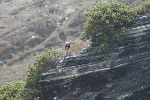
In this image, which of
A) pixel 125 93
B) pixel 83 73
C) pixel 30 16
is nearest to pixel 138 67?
pixel 125 93

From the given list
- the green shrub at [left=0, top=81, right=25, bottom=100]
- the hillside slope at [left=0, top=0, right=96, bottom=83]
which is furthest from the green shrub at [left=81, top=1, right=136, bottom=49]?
the hillside slope at [left=0, top=0, right=96, bottom=83]

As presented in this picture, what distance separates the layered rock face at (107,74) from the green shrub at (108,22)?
2.71 feet

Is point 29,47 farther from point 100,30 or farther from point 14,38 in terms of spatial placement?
point 100,30

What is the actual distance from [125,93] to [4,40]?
40509 millimetres

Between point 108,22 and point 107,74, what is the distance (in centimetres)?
433

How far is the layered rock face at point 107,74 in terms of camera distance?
28.6 meters

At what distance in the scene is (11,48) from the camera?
63.2m

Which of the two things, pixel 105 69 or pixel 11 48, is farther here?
pixel 11 48

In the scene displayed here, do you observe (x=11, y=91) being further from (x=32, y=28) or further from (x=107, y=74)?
(x=32, y=28)

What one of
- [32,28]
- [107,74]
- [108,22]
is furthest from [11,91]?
[32,28]

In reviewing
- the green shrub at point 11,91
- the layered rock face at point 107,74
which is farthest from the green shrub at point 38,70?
the green shrub at point 11,91

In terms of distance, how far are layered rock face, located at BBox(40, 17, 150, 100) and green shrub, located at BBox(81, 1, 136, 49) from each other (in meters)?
0.82

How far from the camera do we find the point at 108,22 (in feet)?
99.7

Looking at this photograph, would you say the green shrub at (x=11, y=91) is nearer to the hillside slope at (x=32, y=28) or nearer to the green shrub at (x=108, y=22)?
the green shrub at (x=108, y=22)
